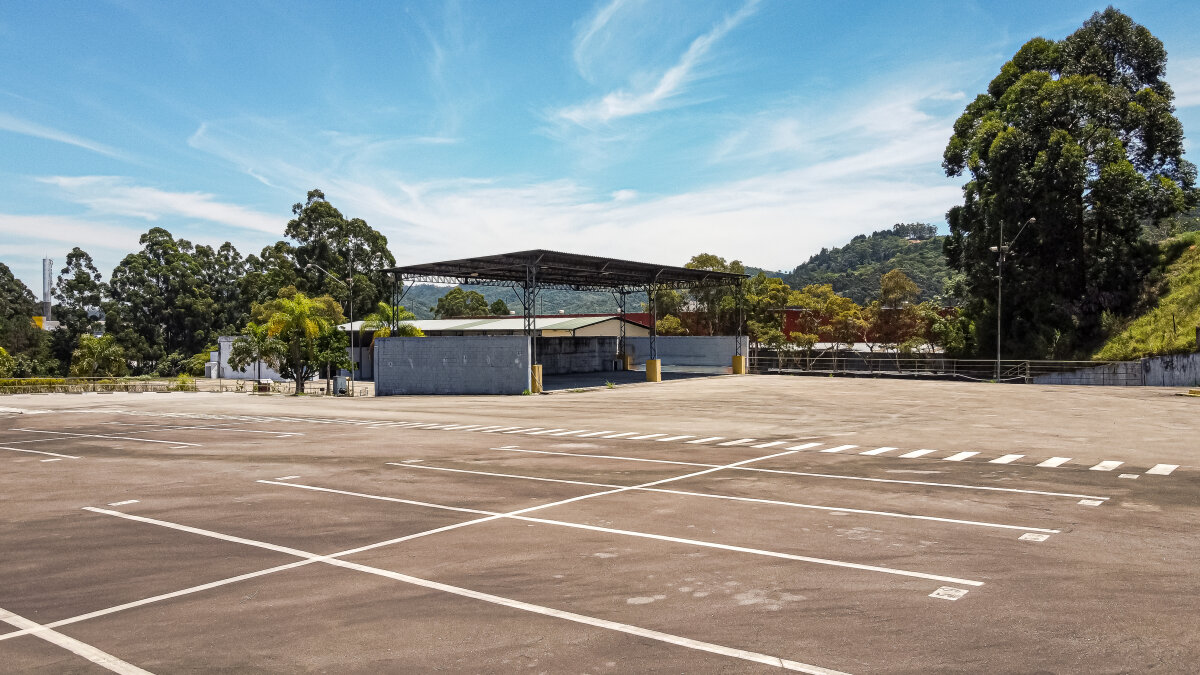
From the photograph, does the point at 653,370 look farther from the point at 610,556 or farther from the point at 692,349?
the point at 610,556

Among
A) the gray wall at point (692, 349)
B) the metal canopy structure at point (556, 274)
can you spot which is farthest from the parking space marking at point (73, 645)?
the gray wall at point (692, 349)

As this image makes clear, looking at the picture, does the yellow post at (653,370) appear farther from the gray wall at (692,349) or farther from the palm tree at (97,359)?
the palm tree at (97,359)

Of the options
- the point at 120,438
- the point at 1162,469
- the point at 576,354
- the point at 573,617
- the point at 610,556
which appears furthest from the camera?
the point at 576,354

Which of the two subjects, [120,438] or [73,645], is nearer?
[73,645]

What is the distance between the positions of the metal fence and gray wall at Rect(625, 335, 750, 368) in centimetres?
227

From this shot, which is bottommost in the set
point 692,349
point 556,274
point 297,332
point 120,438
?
point 120,438

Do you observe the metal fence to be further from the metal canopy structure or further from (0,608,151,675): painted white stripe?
(0,608,151,675): painted white stripe

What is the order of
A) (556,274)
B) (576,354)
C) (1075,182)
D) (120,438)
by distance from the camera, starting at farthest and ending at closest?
(576,354)
(556,274)
(1075,182)
(120,438)

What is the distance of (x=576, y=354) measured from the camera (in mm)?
64250

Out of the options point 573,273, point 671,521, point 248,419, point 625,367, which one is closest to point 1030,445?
point 671,521

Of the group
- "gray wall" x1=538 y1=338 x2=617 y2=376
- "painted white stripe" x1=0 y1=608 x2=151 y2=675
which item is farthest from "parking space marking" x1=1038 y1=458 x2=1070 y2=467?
"gray wall" x1=538 y1=338 x2=617 y2=376

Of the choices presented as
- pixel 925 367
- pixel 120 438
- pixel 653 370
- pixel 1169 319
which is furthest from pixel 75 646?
pixel 925 367

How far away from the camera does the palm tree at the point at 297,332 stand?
170 ft

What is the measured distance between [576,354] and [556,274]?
979 centimetres
